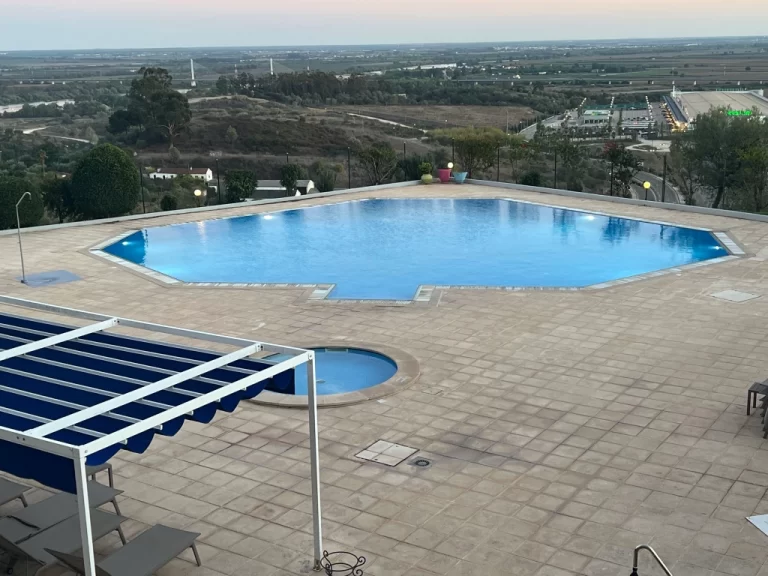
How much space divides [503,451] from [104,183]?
1491 centimetres

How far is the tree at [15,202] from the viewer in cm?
1850

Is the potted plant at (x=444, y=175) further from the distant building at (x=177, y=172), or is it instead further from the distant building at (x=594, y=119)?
the distant building at (x=594, y=119)

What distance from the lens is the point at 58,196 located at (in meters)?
20.2

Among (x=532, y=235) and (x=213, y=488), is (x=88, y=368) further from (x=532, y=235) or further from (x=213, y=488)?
(x=532, y=235)

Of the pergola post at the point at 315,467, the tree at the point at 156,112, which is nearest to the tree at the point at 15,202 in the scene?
the pergola post at the point at 315,467

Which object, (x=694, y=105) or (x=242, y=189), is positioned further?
(x=694, y=105)

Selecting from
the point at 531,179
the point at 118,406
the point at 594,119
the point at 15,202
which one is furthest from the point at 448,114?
the point at 118,406

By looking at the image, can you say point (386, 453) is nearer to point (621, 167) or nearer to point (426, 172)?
point (426, 172)

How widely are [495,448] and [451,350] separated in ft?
9.21

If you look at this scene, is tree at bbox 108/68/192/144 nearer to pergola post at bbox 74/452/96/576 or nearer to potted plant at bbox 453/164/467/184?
potted plant at bbox 453/164/467/184

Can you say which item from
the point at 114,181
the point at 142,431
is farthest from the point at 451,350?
the point at 114,181

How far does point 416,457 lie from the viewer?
24.6 feet

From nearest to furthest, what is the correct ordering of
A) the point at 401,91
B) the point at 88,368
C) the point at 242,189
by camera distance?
the point at 88,368 → the point at 242,189 → the point at 401,91

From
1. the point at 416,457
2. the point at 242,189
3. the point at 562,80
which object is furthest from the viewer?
the point at 562,80
